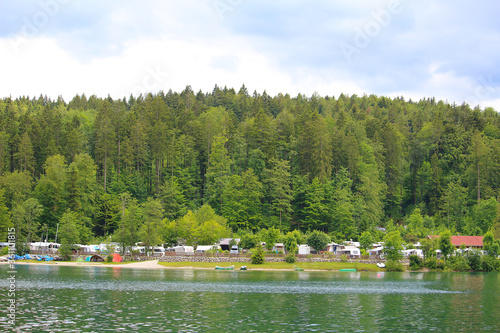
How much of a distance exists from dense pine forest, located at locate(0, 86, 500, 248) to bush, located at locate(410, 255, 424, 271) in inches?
767

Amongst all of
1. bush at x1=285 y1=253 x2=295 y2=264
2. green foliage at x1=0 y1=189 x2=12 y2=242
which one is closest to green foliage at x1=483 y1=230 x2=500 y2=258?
bush at x1=285 y1=253 x2=295 y2=264

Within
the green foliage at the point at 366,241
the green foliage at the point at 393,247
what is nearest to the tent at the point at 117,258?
the green foliage at the point at 366,241

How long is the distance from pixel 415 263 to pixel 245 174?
2104 inches

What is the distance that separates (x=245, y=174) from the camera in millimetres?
132625

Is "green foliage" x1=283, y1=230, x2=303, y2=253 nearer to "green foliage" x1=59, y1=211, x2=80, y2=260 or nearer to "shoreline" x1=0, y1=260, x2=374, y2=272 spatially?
"shoreline" x1=0, y1=260, x2=374, y2=272

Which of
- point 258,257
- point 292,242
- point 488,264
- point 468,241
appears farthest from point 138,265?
point 468,241

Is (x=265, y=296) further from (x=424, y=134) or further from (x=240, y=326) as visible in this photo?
(x=424, y=134)

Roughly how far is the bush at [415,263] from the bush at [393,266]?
91.6 inches

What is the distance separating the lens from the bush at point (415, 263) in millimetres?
95000

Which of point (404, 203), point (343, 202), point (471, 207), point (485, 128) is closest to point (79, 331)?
point (343, 202)

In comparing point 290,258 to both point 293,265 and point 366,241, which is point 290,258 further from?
point 366,241

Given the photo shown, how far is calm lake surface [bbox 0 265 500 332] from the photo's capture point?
32.9 meters

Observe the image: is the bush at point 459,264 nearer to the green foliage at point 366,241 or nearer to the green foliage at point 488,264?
the green foliage at point 488,264

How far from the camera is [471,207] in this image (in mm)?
132000
